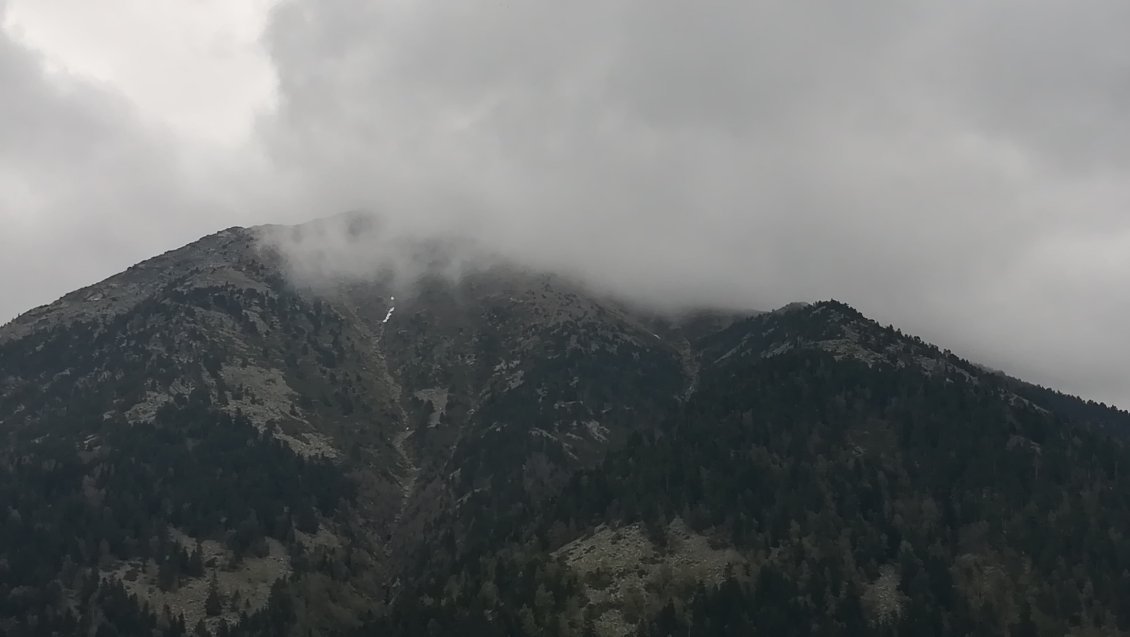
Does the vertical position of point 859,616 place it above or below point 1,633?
above

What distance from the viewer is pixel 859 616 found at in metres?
→ 190

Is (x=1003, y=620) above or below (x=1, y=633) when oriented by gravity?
above

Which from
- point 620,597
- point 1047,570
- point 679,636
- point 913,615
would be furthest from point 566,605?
point 1047,570

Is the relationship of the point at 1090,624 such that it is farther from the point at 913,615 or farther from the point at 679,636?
the point at 679,636

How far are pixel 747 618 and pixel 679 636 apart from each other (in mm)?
14177

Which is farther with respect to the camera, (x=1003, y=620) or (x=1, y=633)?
(x=1, y=633)

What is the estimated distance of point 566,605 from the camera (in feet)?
627

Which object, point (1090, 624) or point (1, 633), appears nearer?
point (1090, 624)

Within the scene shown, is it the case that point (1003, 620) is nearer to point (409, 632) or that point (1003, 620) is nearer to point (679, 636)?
point (679, 636)

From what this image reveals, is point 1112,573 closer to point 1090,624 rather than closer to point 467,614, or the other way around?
point 1090,624

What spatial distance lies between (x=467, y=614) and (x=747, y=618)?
5516cm

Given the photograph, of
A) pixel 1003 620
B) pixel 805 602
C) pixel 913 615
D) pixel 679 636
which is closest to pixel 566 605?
pixel 679 636

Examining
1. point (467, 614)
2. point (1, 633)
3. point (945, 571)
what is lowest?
point (1, 633)

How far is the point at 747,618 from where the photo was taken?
186 m
